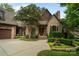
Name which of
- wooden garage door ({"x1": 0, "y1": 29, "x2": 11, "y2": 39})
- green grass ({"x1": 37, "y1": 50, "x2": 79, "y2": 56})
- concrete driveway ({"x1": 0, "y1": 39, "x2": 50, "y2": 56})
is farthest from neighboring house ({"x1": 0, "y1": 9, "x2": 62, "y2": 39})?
green grass ({"x1": 37, "y1": 50, "x2": 79, "y2": 56})

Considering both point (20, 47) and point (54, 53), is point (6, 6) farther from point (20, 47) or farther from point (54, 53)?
point (54, 53)

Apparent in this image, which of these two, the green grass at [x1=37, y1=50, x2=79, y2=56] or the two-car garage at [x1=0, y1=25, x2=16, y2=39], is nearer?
the green grass at [x1=37, y1=50, x2=79, y2=56]

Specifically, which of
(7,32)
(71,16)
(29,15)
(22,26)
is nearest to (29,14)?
(29,15)

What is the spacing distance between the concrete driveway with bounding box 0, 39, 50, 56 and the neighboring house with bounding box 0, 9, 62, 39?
0.12 m

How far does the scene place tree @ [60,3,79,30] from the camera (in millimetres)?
6023

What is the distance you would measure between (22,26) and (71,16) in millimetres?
858

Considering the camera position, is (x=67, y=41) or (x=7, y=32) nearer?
(x=67, y=41)

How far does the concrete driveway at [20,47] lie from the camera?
598 cm

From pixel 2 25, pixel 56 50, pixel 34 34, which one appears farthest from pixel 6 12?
pixel 56 50

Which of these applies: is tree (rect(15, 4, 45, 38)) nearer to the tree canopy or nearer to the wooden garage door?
the tree canopy

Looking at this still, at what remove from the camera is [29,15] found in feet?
19.9

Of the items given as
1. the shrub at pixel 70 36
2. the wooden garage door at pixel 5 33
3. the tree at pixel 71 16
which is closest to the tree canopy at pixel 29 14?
the wooden garage door at pixel 5 33

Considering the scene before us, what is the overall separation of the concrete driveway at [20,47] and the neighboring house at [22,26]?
12 centimetres

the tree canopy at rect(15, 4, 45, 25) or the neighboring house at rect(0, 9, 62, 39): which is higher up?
the tree canopy at rect(15, 4, 45, 25)
